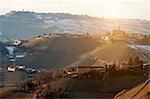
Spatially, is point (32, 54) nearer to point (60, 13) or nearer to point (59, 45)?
point (59, 45)

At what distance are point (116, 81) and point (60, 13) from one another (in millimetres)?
77266

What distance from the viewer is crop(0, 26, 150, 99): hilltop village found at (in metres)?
18.0

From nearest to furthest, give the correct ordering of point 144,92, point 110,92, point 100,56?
point 144,92, point 110,92, point 100,56

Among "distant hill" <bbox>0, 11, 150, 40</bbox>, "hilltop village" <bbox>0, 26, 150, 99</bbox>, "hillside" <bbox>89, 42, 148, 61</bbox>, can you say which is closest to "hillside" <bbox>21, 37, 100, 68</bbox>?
"hilltop village" <bbox>0, 26, 150, 99</bbox>

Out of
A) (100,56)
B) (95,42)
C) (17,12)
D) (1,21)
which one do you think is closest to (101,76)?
(100,56)

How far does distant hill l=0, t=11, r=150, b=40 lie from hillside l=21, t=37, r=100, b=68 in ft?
82.7

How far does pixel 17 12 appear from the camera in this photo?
8312 cm

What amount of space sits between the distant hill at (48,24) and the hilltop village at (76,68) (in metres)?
26.5

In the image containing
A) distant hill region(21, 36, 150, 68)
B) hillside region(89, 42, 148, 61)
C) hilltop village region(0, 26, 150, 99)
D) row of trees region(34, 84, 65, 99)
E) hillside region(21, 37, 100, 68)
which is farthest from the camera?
hillside region(21, 37, 100, 68)

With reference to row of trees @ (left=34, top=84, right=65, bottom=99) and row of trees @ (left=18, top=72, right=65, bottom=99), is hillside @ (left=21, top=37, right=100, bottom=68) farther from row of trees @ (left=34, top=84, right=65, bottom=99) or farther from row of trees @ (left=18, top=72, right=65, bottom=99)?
row of trees @ (left=34, top=84, right=65, bottom=99)

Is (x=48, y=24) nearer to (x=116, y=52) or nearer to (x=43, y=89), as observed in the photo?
(x=116, y=52)

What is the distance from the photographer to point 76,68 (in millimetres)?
23188

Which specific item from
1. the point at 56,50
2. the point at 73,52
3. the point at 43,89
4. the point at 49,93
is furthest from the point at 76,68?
the point at 56,50

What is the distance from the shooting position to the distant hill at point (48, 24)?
7056 cm
